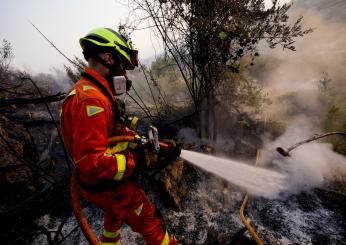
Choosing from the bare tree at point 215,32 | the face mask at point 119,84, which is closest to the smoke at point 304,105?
the bare tree at point 215,32

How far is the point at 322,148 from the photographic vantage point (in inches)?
189

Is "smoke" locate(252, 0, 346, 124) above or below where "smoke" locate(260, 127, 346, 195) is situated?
above

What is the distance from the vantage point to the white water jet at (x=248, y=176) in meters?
4.12

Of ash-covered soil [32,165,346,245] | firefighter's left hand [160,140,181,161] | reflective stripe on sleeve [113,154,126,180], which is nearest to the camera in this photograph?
reflective stripe on sleeve [113,154,126,180]

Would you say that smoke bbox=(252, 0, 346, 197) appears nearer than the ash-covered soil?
No

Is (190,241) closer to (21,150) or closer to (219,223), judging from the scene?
(219,223)

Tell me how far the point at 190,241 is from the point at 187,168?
4.80 ft

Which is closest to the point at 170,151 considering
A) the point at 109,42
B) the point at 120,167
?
the point at 120,167

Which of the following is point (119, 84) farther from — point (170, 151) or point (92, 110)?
point (170, 151)

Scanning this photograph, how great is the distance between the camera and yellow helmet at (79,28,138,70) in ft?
7.07

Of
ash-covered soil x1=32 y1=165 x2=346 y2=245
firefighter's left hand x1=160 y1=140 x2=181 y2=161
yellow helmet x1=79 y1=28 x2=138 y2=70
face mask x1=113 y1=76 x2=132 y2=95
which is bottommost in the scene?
ash-covered soil x1=32 y1=165 x2=346 y2=245

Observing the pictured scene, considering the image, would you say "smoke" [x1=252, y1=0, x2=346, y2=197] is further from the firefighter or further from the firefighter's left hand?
the firefighter

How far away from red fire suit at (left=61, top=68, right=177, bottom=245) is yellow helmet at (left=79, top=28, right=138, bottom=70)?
27 cm

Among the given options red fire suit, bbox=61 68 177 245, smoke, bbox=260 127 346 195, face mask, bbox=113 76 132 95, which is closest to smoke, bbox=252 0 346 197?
smoke, bbox=260 127 346 195
